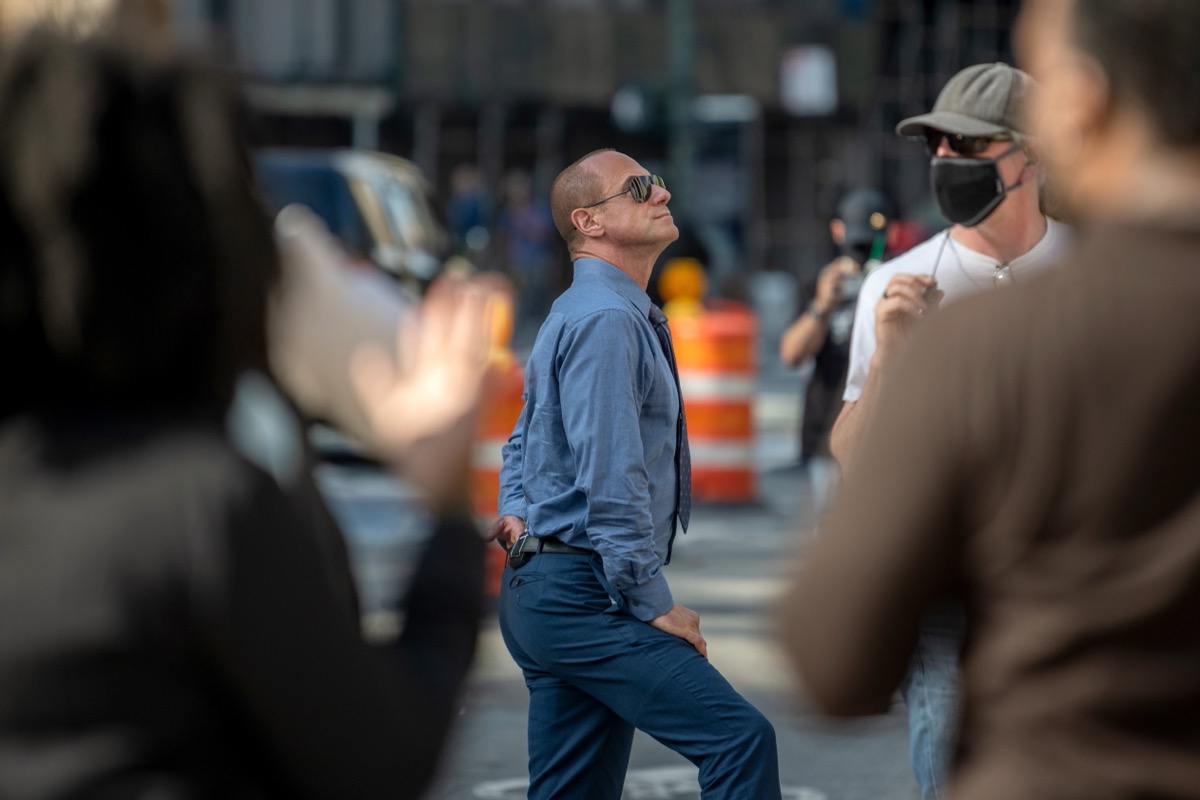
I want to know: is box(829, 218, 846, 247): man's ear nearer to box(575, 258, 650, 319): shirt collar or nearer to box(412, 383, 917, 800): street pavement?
box(412, 383, 917, 800): street pavement

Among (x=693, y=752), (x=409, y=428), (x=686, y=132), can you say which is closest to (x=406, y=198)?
(x=686, y=132)

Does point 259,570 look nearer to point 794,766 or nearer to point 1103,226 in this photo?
point 1103,226

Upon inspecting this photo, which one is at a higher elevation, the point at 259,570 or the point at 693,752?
the point at 259,570

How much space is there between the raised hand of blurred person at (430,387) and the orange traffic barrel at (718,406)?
10.7 m

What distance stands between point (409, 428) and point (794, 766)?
481 centimetres

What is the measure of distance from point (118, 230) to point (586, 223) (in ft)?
9.41

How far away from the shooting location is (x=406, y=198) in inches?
706

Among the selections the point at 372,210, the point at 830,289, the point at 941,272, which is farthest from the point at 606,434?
the point at 372,210

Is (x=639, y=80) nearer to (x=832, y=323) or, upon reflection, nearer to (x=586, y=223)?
(x=832, y=323)

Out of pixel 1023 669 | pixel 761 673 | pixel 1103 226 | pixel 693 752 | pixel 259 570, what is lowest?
pixel 761 673

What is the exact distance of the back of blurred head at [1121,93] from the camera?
1804mm

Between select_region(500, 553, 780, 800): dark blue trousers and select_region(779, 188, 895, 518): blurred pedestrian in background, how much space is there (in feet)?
11.4

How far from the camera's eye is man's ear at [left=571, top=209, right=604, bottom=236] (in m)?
4.57

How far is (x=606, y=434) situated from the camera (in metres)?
4.15
